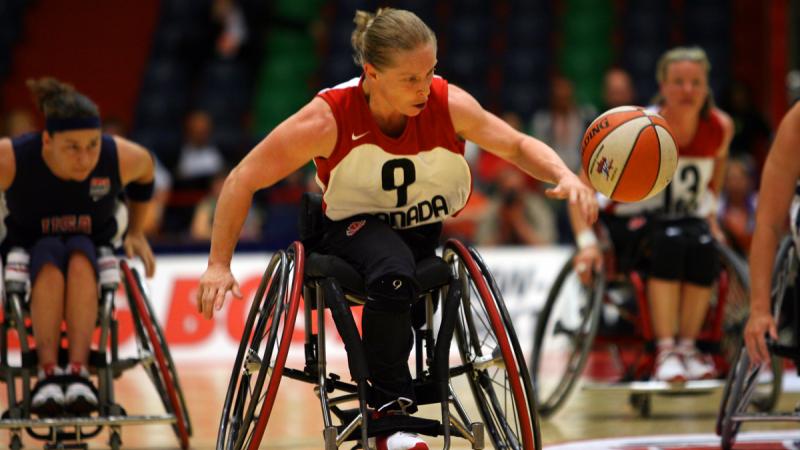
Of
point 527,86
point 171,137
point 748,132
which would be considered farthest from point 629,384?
point 171,137

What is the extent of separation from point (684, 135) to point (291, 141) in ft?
7.58

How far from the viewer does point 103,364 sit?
4.49 meters

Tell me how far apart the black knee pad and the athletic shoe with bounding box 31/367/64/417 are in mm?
1344

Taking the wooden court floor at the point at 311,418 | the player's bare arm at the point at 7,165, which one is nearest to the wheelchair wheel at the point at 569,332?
the wooden court floor at the point at 311,418

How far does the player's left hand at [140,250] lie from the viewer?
5.00 metres

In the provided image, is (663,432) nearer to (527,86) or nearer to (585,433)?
(585,433)

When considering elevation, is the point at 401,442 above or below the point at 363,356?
below

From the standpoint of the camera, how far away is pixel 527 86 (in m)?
11.6

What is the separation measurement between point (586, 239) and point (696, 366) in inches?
26.7

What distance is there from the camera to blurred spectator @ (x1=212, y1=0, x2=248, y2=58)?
12.0 m

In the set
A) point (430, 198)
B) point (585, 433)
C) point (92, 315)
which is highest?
point (430, 198)

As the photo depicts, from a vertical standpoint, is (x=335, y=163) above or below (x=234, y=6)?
below

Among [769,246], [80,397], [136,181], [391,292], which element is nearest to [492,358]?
[391,292]

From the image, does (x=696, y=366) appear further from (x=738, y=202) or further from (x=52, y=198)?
(x=738, y=202)
